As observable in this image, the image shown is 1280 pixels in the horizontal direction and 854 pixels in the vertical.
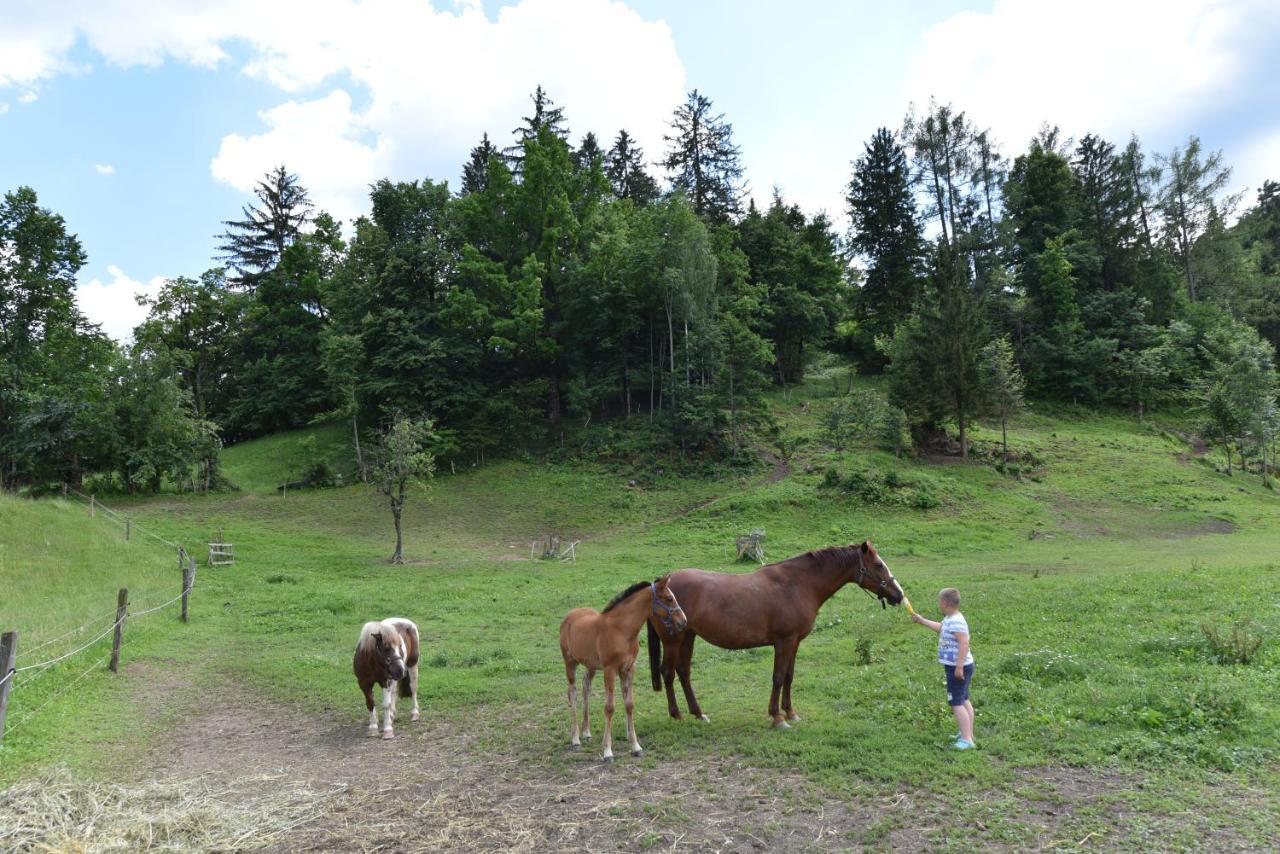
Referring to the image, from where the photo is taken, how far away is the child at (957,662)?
6805mm

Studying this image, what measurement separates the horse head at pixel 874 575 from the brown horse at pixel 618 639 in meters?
2.47

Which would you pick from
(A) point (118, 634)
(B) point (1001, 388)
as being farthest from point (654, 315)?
(A) point (118, 634)

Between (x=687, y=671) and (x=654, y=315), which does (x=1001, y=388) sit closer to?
(x=654, y=315)

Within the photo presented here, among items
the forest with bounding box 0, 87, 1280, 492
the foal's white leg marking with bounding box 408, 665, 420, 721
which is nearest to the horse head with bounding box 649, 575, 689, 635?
the foal's white leg marking with bounding box 408, 665, 420, 721

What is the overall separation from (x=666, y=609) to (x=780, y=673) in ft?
5.51

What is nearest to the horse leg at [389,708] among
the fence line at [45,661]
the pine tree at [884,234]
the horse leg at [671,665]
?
the horse leg at [671,665]

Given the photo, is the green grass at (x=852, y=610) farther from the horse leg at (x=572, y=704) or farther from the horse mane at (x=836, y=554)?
the horse mane at (x=836, y=554)

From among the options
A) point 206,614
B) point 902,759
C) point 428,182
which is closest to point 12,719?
point 206,614

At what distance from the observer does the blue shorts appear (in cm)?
692

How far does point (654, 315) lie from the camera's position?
47.0 metres

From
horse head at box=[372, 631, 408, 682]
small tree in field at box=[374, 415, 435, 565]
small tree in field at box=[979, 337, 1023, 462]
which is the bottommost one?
horse head at box=[372, 631, 408, 682]

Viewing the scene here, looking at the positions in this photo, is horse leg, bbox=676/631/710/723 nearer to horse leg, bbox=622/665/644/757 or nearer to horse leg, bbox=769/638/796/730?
horse leg, bbox=769/638/796/730

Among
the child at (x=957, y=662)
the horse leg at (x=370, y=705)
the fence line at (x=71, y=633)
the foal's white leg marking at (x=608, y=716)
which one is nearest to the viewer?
the child at (x=957, y=662)

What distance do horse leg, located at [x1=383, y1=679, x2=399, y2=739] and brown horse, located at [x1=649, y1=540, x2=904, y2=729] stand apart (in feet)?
11.1
